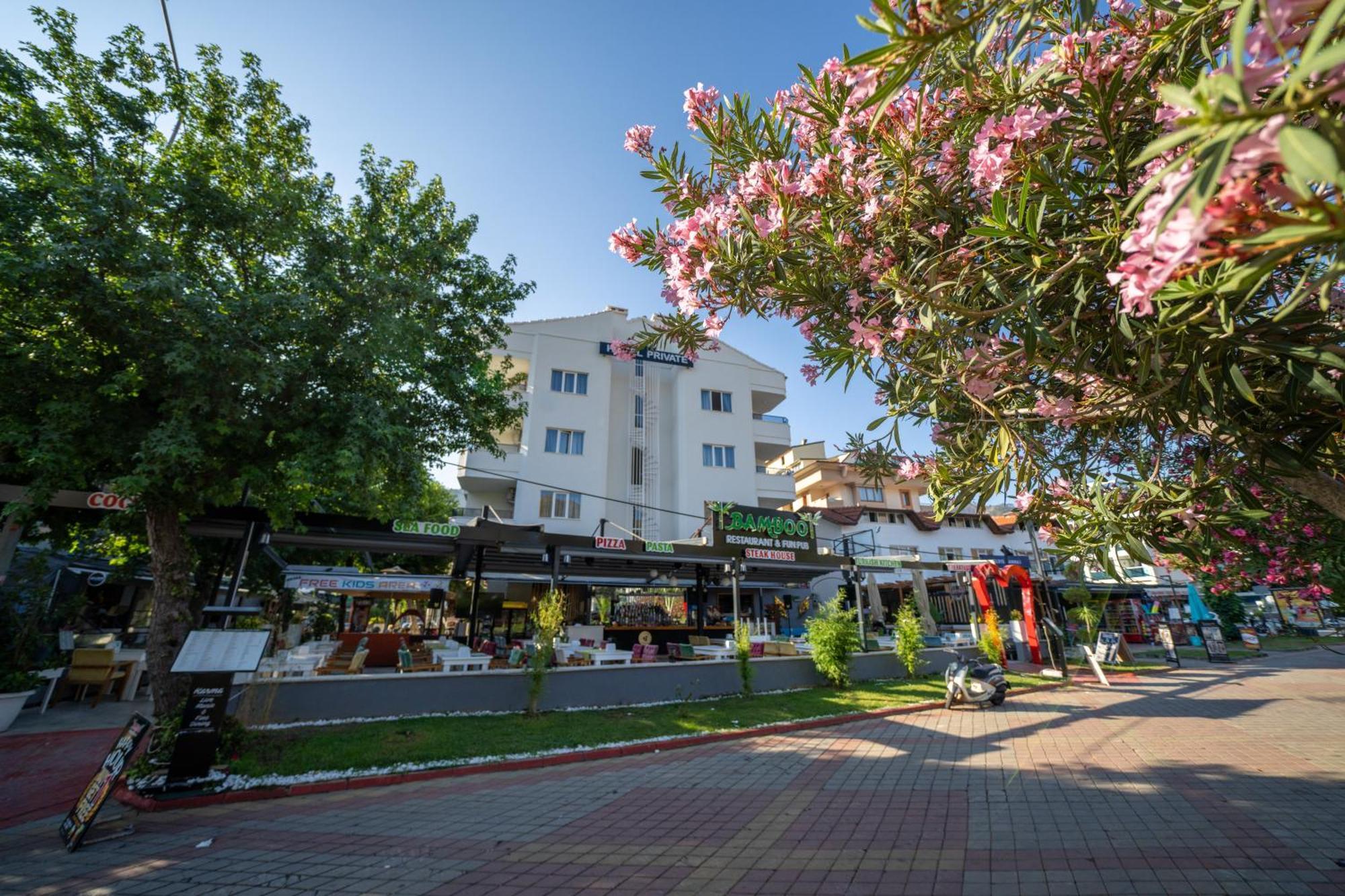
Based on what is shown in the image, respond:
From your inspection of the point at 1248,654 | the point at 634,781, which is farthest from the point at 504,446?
the point at 1248,654

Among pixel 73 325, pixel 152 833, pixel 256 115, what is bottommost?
pixel 152 833

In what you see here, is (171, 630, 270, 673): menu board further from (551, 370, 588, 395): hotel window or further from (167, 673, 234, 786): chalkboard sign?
(551, 370, 588, 395): hotel window

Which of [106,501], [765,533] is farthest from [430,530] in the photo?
[765,533]

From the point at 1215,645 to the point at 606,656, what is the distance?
22557 millimetres

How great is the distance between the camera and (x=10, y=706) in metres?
8.99

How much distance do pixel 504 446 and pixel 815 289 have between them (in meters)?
20.4

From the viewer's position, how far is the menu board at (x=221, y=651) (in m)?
6.33

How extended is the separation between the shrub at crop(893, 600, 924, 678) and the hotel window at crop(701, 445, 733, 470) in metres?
12.1

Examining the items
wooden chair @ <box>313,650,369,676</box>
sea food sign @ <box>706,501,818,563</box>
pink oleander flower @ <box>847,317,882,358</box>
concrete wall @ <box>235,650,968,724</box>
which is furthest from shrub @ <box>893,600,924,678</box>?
wooden chair @ <box>313,650,369,676</box>

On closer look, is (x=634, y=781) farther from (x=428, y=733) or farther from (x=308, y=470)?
(x=308, y=470)

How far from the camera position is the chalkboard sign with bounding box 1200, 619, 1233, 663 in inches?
765

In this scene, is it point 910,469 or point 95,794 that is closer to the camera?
point 95,794

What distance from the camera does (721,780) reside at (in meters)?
6.62

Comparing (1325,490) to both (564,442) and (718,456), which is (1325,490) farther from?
(718,456)
